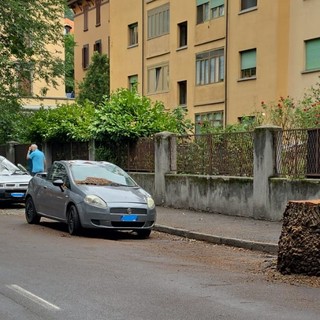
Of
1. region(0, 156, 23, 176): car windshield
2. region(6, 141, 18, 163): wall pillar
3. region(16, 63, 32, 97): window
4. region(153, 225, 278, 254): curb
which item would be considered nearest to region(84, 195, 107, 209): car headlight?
region(153, 225, 278, 254): curb

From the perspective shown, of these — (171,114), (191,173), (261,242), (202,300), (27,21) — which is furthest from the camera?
(27,21)

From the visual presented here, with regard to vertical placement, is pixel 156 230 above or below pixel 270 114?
below

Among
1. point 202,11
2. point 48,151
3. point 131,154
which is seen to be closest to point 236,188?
point 131,154

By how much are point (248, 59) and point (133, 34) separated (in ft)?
38.5

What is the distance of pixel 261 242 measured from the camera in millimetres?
11523

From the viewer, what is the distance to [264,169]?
14883mm

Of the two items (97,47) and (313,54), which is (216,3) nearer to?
(313,54)

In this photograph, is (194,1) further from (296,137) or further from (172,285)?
(172,285)

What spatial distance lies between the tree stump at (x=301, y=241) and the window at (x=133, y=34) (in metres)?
30.6

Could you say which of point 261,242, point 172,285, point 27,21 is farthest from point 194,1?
point 172,285

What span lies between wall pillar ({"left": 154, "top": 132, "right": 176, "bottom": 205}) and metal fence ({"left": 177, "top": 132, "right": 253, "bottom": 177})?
257mm

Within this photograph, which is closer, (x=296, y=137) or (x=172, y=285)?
(x=172, y=285)

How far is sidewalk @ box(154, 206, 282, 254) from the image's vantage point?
1176 centimetres

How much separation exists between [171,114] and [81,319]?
56.4 feet
